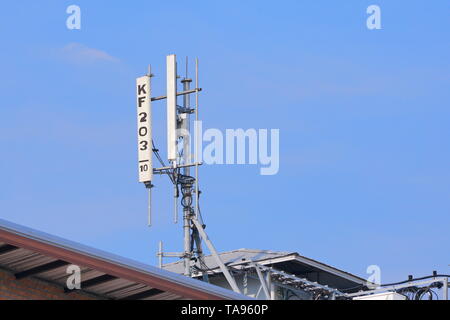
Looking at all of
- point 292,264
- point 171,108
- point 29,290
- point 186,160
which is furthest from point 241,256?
point 29,290

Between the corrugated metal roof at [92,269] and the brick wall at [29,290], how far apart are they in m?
0.12

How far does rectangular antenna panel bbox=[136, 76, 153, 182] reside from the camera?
36000 millimetres

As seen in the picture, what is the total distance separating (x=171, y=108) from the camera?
118 ft

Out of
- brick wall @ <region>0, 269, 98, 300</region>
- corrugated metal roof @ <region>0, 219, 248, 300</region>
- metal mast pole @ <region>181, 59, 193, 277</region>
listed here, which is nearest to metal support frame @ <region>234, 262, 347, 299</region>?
metal mast pole @ <region>181, 59, 193, 277</region>

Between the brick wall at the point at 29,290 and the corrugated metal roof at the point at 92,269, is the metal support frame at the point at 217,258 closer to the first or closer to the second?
the corrugated metal roof at the point at 92,269

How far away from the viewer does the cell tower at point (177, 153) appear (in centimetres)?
3473

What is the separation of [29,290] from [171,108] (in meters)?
18.4

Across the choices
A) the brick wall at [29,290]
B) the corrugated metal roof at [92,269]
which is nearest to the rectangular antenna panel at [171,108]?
the corrugated metal roof at [92,269]

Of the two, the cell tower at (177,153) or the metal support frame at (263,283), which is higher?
the cell tower at (177,153)

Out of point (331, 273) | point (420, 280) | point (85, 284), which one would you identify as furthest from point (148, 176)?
point (85, 284)

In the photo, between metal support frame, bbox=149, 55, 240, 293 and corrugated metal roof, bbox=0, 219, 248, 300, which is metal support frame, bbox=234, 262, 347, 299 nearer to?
metal support frame, bbox=149, 55, 240, 293

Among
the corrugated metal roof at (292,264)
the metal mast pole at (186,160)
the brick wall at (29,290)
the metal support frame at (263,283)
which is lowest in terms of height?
the brick wall at (29,290)

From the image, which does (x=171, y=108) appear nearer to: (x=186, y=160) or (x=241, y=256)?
(x=186, y=160)
